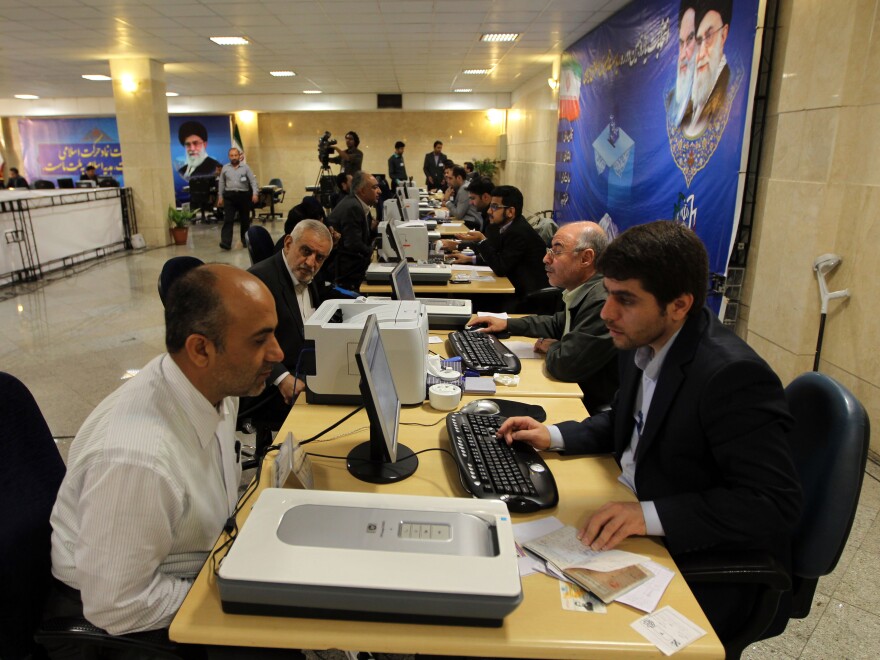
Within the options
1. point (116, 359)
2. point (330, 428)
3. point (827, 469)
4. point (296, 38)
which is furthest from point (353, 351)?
point (296, 38)

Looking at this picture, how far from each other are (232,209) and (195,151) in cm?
831

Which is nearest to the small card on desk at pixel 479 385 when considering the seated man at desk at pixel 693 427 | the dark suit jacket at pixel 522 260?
the seated man at desk at pixel 693 427

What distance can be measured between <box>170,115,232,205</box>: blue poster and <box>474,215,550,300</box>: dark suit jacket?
14.4 m

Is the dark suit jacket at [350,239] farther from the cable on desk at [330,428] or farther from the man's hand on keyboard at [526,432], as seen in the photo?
the man's hand on keyboard at [526,432]

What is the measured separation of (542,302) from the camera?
4.32 metres

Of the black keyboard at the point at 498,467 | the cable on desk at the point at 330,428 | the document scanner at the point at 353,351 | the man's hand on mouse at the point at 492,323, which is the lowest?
the cable on desk at the point at 330,428

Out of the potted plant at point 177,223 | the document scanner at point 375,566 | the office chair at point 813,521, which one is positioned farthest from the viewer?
the potted plant at point 177,223

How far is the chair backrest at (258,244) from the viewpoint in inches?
147

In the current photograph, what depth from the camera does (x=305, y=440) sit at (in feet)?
5.84

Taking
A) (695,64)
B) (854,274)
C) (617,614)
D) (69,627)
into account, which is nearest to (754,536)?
(617,614)

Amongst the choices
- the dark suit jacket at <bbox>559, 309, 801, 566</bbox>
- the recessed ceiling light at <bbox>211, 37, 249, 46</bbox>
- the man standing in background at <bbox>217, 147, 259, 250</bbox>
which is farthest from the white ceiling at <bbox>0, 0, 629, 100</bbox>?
the dark suit jacket at <bbox>559, 309, 801, 566</bbox>

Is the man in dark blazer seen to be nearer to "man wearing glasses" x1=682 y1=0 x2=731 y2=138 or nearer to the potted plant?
"man wearing glasses" x1=682 y1=0 x2=731 y2=138

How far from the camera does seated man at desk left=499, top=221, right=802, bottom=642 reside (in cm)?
125

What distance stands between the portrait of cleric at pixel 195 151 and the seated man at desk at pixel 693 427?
17.1 metres
